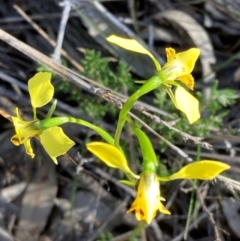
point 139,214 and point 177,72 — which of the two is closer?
point 139,214

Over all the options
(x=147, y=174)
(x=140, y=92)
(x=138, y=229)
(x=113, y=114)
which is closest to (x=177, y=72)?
(x=140, y=92)

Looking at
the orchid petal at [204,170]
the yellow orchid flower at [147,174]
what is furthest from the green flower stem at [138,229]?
the orchid petal at [204,170]

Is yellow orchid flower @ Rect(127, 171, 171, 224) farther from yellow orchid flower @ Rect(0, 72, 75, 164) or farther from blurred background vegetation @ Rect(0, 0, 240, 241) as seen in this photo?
blurred background vegetation @ Rect(0, 0, 240, 241)

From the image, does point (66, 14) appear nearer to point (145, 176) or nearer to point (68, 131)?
point (68, 131)

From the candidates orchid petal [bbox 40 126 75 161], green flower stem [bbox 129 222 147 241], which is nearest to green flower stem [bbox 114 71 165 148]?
orchid petal [bbox 40 126 75 161]

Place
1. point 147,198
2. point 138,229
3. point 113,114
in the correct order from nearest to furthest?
point 147,198
point 138,229
point 113,114

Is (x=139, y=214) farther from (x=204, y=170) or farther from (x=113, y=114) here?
(x=113, y=114)
